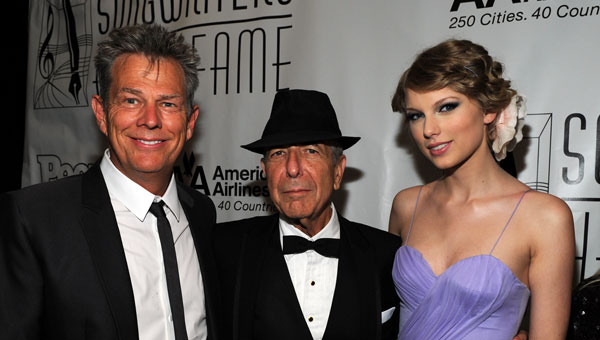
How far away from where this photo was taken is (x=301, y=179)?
182cm

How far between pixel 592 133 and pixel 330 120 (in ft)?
3.91

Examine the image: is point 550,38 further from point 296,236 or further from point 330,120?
point 296,236

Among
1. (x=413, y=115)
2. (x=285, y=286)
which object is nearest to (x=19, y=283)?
(x=285, y=286)

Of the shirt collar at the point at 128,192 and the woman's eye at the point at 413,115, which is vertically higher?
the woman's eye at the point at 413,115

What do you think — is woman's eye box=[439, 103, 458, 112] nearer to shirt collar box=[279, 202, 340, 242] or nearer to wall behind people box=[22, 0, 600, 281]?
shirt collar box=[279, 202, 340, 242]

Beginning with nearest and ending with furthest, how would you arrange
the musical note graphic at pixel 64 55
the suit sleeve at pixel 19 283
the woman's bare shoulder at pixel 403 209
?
the suit sleeve at pixel 19 283, the woman's bare shoulder at pixel 403 209, the musical note graphic at pixel 64 55

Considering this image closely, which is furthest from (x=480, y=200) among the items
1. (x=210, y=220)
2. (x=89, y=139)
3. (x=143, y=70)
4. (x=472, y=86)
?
(x=89, y=139)

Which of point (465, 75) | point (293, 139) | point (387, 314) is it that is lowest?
point (387, 314)

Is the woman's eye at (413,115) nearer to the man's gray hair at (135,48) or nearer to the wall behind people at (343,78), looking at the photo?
the wall behind people at (343,78)

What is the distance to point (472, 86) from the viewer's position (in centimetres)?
172

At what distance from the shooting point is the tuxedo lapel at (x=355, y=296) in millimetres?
1776

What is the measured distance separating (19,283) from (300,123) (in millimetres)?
1054

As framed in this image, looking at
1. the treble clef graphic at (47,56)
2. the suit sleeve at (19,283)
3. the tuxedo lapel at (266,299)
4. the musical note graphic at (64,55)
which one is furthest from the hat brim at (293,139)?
the treble clef graphic at (47,56)

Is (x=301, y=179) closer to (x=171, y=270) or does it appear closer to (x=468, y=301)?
(x=171, y=270)
